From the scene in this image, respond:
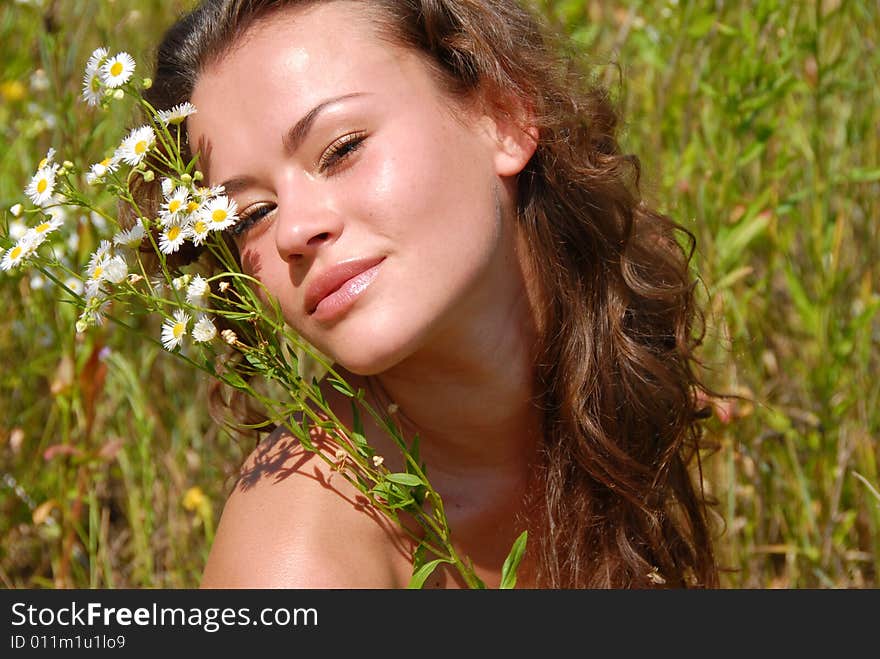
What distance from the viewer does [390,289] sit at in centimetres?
136

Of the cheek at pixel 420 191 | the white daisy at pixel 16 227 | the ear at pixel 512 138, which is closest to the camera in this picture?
the cheek at pixel 420 191

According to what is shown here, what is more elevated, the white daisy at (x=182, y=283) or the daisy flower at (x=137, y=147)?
the daisy flower at (x=137, y=147)

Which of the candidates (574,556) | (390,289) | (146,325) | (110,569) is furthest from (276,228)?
(146,325)

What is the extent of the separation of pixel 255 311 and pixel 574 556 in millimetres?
805

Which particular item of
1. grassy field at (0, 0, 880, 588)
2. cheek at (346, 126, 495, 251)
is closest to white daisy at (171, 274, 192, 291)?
cheek at (346, 126, 495, 251)

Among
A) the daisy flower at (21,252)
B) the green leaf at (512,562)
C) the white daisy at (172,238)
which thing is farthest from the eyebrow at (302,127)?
the green leaf at (512,562)

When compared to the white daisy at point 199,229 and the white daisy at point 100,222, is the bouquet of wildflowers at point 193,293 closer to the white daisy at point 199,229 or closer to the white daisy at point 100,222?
the white daisy at point 199,229

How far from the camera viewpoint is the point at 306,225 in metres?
1.36

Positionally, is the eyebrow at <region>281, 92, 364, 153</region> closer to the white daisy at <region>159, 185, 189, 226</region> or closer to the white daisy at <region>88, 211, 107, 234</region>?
the white daisy at <region>159, 185, 189, 226</region>

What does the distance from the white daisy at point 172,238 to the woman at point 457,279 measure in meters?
0.15

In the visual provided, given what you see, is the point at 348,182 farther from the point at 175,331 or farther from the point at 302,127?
the point at 175,331

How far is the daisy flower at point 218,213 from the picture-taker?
124 centimetres

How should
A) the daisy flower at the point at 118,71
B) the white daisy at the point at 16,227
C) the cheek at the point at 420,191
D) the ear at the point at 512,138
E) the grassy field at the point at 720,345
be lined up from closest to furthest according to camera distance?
1. the daisy flower at the point at 118,71
2. the cheek at the point at 420,191
3. the ear at the point at 512,138
4. the white daisy at the point at 16,227
5. the grassy field at the point at 720,345

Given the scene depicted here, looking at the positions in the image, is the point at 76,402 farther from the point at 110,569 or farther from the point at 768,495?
the point at 768,495
